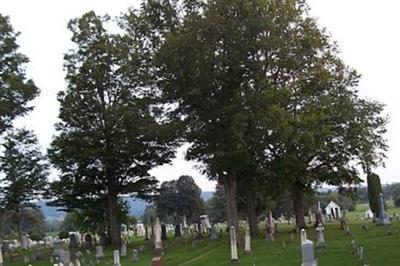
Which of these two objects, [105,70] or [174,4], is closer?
[174,4]

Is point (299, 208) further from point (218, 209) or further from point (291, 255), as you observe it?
point (218, 209)

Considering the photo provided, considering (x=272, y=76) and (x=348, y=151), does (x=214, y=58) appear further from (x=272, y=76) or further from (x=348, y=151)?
(x=348, y=151)

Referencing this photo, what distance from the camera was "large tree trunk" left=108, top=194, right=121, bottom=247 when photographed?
44688mm

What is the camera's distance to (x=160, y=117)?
37500 millimetres

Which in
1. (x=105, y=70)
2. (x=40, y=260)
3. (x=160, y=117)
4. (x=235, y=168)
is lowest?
(x=40, y=260)

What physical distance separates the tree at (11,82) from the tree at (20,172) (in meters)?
3.03

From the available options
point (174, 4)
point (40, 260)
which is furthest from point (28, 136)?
point (174, 4)

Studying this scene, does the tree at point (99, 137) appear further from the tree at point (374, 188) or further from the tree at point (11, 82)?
the tree at point (374, 188)

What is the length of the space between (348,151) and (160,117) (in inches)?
518

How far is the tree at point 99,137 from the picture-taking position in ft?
147

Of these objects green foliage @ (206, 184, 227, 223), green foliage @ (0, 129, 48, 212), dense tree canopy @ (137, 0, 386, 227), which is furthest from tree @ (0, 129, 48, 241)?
green foliage @ (206, 184, 227, 223)

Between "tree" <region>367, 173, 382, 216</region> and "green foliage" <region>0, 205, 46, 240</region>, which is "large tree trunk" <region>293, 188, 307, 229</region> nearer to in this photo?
"tree" <region>367, 173, 382, 216</region>

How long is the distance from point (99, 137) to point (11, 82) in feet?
26.2

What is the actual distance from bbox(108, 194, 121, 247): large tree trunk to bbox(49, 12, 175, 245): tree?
0.17 feet
